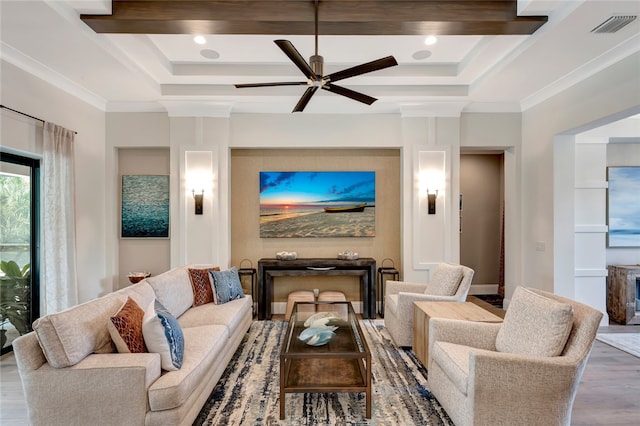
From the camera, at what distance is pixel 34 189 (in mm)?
3906

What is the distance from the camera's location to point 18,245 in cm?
377

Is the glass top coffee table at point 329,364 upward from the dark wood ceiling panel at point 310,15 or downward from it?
downward

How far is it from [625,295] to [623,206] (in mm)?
1323

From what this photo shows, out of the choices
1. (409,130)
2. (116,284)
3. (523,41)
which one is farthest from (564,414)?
(116,284)

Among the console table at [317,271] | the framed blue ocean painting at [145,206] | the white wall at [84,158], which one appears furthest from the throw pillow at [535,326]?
the white wall at [84,158]

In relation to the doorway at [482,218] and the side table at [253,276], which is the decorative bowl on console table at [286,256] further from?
the doorway at [482,218]

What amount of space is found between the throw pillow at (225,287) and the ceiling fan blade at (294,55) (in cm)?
241

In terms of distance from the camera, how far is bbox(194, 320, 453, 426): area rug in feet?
7.73

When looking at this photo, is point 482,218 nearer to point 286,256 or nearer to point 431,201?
point 431,201

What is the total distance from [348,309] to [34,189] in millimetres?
3825

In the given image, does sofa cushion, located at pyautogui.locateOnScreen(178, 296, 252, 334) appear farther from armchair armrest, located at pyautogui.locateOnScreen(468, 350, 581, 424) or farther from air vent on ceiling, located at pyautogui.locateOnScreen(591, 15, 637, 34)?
air vent on ceiling, located at pyautogui.locateOnScreen(591, 15, 637, 34)

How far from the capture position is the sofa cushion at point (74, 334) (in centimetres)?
189

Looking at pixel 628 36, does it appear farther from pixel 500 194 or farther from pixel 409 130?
pixel 500 194

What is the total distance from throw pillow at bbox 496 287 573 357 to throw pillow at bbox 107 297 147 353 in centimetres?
242
